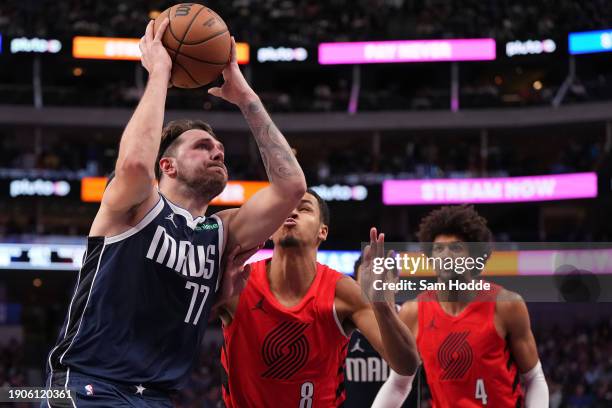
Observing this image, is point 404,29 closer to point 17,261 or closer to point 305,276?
point 17,261

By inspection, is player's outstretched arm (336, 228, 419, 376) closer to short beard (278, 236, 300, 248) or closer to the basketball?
Result: short beard (278, 236, 300, 248)

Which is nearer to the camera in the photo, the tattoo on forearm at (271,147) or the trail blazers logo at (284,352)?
the tattoo on forearm at (271,147)

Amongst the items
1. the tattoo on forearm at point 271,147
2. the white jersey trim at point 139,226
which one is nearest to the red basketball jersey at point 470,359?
the tattoo on forearm at point 271,147

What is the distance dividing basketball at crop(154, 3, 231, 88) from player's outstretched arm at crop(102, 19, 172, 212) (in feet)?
1.42

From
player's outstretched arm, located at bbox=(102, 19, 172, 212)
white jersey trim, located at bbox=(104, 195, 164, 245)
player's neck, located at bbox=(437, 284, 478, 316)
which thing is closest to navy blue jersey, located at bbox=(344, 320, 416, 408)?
player's neck, located at bbox=(437, 284, 478, 316)

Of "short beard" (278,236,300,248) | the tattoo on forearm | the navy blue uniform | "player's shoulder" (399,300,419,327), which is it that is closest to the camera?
the tattoo on forearm

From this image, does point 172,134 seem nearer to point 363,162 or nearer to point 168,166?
point 168,166

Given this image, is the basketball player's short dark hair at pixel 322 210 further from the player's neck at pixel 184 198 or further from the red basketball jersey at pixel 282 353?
the player's neck at pixel 184 198

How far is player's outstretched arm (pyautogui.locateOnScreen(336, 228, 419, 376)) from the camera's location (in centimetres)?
510

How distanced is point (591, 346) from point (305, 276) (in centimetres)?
1380

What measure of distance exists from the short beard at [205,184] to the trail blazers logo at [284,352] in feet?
4.74

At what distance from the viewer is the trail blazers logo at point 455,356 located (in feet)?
21.0

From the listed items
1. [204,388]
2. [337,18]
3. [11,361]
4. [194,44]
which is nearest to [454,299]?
[194,44]

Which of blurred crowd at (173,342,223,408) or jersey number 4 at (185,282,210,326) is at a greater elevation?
jersey number 4 at (185,282,210,326)
